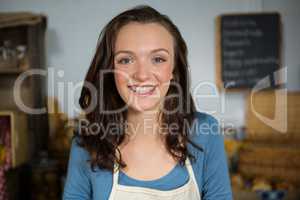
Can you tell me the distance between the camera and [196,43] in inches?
52.8

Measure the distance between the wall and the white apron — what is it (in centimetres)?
55

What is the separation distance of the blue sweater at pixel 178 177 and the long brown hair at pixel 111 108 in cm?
2

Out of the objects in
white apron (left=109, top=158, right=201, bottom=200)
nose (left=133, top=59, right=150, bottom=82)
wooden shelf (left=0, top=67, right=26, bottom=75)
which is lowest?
white apron (left=109, top=158, right=201, bottom=200)

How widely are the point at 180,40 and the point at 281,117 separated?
87cm

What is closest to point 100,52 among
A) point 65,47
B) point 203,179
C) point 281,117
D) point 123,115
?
point 123,115

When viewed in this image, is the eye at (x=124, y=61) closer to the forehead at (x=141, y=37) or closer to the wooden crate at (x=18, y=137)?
the forehead at (x=141, y=37)

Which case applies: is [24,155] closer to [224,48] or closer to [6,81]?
[6,81]

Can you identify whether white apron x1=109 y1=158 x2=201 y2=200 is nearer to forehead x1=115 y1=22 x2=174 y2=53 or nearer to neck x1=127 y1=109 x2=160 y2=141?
neck x1=127 y1=109 x2=160 y2=141

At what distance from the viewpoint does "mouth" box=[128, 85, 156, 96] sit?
1.91 ft

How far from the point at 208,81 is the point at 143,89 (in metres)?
0.84

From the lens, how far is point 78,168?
0.66 meters

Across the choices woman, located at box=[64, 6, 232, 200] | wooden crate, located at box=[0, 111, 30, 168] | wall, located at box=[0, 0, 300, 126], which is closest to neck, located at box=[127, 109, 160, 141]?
woman, located at box=[64, 6, 232, 200]

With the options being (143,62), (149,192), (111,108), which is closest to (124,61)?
(143,62)

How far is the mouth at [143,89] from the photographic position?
1.91 feet
